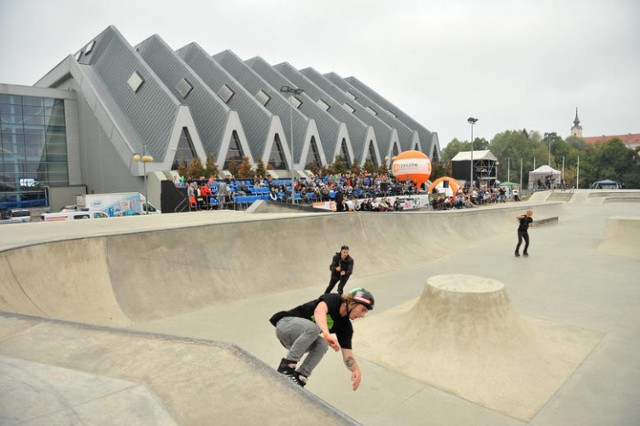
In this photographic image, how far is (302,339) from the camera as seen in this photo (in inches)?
122

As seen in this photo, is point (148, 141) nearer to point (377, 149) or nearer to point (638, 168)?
point (377, 149)

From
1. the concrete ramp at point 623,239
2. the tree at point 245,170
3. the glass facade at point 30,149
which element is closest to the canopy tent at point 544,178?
the tree at point 245,170

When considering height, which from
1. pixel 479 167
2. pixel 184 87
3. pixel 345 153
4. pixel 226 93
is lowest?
pixel 479 167

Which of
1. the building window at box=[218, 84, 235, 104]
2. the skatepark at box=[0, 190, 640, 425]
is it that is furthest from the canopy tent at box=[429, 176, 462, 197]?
the building window at box=[218, 84, 235, 104]

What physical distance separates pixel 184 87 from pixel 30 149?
16356mm

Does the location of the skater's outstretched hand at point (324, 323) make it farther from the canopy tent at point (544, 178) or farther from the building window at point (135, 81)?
the canopy tent at point (544, 178)

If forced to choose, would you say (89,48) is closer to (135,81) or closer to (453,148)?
(135,81)

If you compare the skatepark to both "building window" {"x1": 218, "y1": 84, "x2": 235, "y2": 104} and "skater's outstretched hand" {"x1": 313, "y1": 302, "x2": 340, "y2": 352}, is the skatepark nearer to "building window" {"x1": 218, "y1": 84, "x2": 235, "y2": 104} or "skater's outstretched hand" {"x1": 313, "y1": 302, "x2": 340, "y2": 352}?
"skater's outstretched hand" {"x1": 313, "y1": 302, "x2": 340, "y2": 352}

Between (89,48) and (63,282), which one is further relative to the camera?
(89,48)

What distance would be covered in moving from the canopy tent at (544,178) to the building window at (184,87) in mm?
46872

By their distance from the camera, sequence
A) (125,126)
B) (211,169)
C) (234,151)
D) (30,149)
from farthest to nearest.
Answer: (234,151) < (125,126) < (211,169) < (30,149)

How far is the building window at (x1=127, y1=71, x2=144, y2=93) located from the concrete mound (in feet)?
129

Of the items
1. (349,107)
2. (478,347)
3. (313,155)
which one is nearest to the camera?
(478,347)

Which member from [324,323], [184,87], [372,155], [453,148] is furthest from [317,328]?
[453,148]
